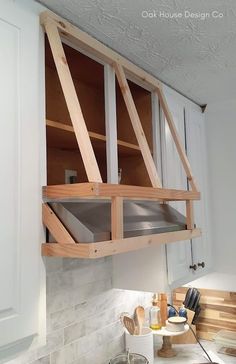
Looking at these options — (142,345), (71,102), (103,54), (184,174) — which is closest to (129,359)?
(142,345)

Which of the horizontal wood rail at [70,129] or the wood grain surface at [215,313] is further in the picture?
the wood grain surface at [215,313]

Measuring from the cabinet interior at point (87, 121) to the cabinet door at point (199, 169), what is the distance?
18.1 inches

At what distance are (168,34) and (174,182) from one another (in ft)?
2.68

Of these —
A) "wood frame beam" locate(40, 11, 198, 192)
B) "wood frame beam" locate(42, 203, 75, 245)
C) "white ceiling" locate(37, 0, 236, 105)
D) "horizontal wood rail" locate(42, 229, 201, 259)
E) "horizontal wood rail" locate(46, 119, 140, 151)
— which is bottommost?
"horizontal wood rail" locate(42, 229, 201, 259)

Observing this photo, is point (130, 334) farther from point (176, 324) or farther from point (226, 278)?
point (226, 278)

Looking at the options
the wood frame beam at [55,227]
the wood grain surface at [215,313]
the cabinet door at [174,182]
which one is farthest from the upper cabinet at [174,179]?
the wood frame beam at [55,227]

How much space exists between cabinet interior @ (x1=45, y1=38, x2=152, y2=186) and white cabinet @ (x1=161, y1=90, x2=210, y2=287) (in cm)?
17

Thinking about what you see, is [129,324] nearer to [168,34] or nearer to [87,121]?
[87,121]

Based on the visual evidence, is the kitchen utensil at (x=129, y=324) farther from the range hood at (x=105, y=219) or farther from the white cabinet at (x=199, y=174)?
the range hood at (x=105, y=219)

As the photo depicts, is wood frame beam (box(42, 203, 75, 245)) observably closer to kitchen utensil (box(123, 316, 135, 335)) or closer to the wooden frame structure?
the wooden frame structure

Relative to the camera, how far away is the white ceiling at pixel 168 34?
1198mm

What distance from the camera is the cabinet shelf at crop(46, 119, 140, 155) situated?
1.23 meters

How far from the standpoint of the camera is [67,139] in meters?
1.41

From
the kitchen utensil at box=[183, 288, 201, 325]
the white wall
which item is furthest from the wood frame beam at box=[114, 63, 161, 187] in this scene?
the kitchen utensil at box=[183, 288, 201, 325]
